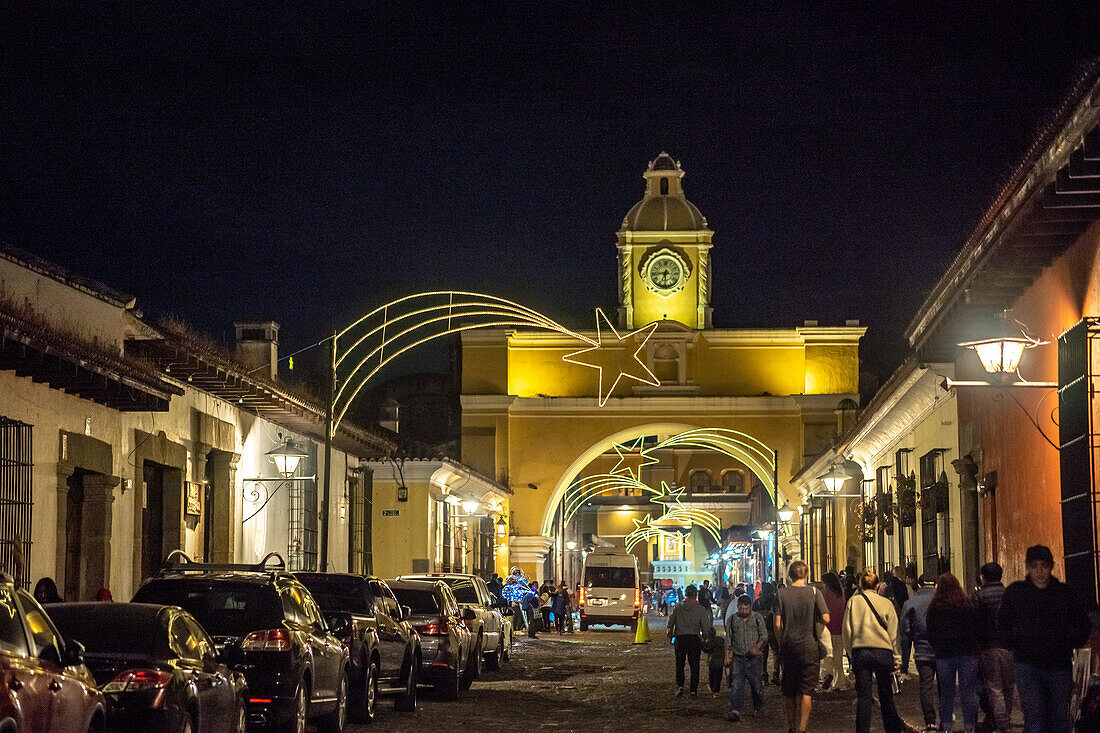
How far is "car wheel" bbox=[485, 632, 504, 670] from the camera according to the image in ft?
85.4

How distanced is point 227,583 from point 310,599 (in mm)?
1246

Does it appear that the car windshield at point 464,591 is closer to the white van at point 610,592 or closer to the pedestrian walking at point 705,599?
the pedestrian walking at point 705,599

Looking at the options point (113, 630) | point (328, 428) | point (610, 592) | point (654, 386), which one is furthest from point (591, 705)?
point (654, 386)

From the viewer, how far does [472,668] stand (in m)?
22.6

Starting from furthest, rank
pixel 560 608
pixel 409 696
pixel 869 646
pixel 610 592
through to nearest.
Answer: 1. pixel 610 592
2. pixel 560 608
3. pixel 409 696
4. pixel 869 646

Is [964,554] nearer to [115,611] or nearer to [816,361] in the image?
[115,611]

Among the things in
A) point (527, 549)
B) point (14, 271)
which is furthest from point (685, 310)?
point (14, 271)

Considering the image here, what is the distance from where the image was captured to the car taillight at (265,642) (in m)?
13.0

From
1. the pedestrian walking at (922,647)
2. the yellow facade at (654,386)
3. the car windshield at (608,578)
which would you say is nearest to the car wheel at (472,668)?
the pedestrian walking at (922,647)

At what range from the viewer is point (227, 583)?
44.8 feet

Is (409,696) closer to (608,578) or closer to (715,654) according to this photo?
(715,654)

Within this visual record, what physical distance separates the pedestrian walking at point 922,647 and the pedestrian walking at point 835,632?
4119 mm

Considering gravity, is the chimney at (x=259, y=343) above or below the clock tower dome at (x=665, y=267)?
below

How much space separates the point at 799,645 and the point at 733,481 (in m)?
82.7
